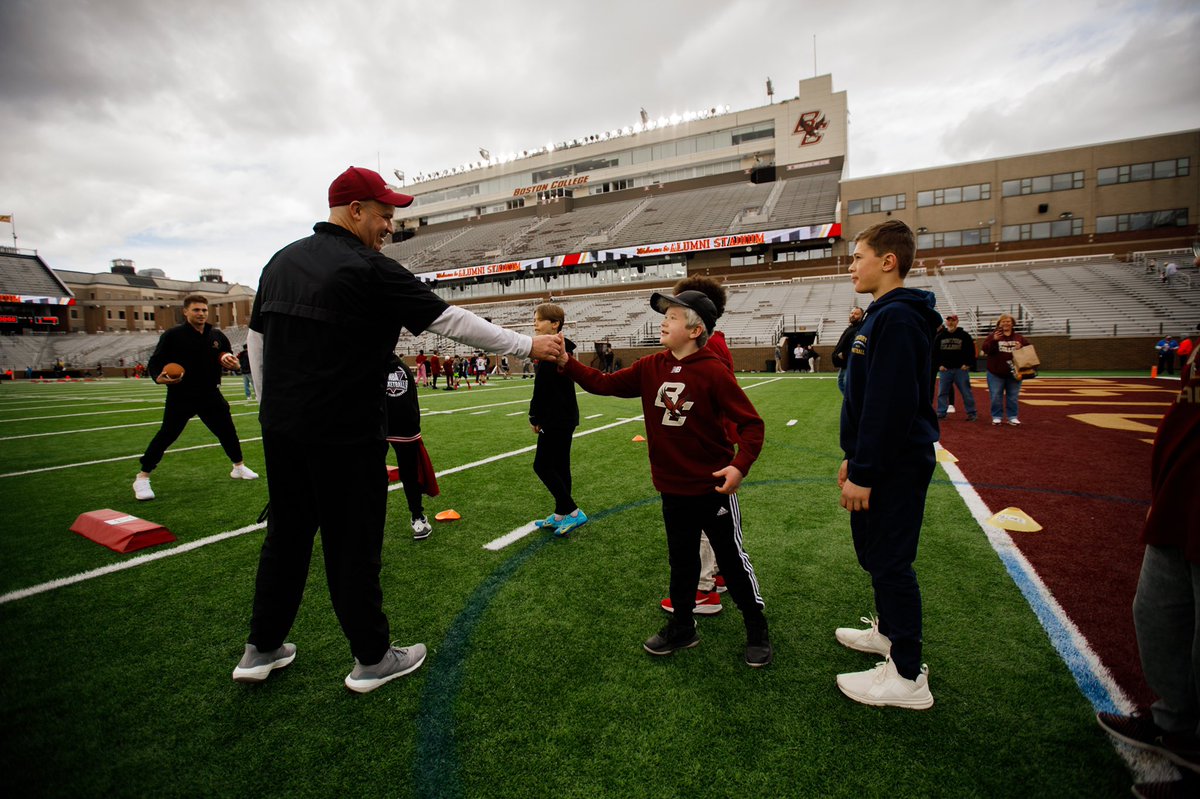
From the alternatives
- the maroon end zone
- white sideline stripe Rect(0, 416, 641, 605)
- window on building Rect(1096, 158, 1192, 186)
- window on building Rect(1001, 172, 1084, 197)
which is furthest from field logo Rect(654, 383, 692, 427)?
window on building Rect(1096, 158, 1192, 186)

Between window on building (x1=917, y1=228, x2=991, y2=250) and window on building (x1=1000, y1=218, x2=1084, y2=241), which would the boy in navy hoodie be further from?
window on building (x1=1000, y1=218, x2=1084, y2=241)

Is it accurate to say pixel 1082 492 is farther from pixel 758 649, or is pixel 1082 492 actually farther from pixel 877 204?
pixel 877 204

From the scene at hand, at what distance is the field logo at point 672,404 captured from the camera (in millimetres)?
2727

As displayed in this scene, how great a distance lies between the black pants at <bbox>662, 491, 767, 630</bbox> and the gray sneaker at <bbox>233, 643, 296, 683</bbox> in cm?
205

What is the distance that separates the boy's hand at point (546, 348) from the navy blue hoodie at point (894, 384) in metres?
1.50

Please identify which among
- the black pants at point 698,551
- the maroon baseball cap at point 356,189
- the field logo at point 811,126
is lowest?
the black pants at point 698,551

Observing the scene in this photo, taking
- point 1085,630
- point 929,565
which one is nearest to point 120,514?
point 929,565

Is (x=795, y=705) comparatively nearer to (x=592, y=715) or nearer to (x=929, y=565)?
(x=592, y=715)

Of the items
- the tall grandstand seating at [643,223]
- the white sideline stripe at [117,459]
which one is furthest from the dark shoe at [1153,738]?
the tall grandstand seating at [643,223]

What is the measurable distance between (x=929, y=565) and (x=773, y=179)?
53.1 m

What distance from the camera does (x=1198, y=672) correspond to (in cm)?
177

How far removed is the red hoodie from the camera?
2646mm

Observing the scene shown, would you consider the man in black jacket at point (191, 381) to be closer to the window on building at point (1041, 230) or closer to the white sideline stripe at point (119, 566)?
the white sideline stripe at point (119, 566)

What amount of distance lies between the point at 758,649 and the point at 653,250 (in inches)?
1714
